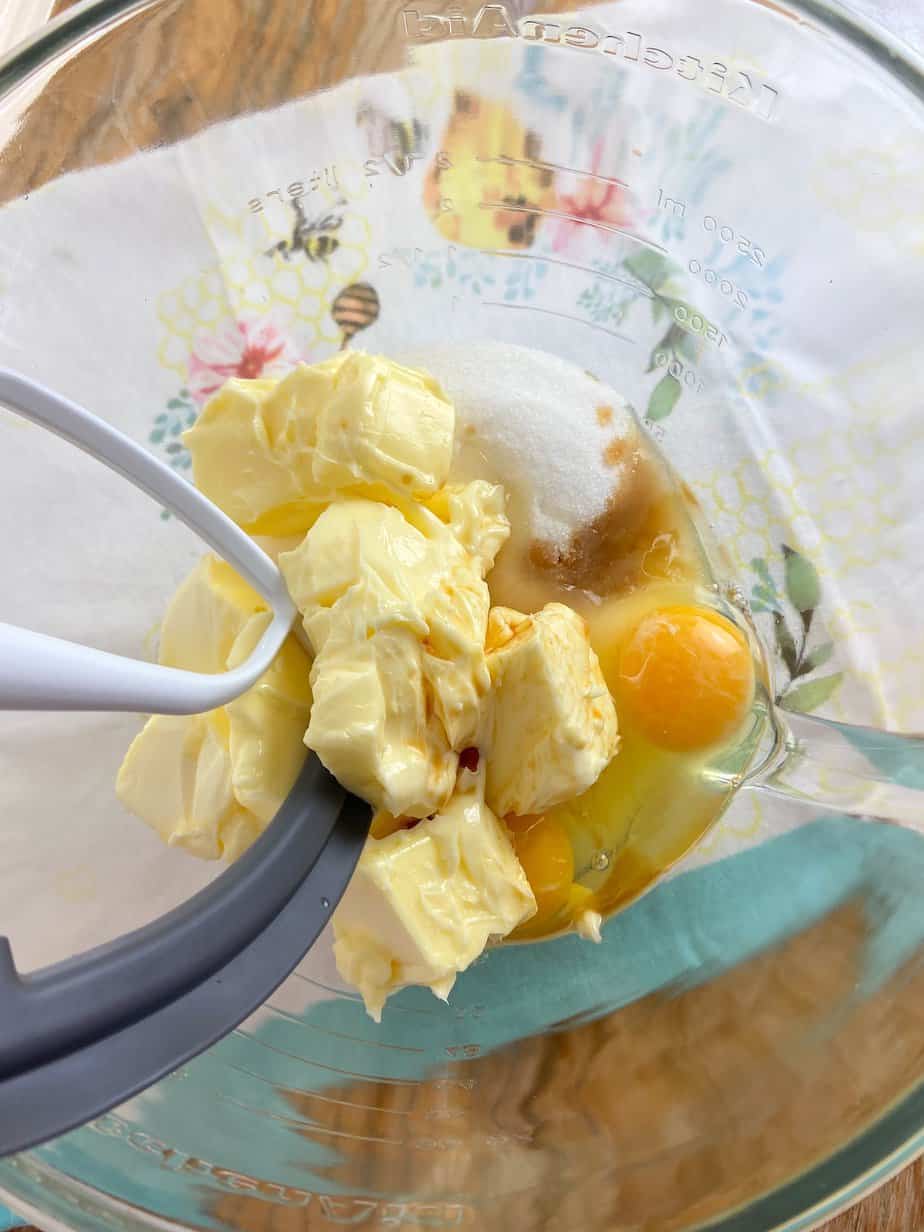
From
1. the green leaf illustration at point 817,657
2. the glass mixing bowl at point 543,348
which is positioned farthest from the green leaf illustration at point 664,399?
the green leaf illustration at point 817,657

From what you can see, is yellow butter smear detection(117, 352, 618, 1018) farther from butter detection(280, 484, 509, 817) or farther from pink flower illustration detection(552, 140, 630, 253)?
pink flower illustration detection(552, 140, 630, 253)

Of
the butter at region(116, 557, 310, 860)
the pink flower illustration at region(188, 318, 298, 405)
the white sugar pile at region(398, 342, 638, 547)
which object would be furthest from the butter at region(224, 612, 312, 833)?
the pink flower illustration at region(188, 318, 298, 405)

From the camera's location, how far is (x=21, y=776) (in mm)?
897

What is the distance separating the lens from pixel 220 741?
28.7 inches

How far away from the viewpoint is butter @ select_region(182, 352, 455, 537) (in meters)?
0.72

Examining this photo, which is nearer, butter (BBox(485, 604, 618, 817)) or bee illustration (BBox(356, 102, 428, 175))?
butter (BBox(485, 604, 618, 817))

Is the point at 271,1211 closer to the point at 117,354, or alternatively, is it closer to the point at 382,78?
the point at 117,354

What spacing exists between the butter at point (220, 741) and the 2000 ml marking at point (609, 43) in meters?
0.61

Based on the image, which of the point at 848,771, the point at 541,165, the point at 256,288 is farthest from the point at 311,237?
the point at 848,771

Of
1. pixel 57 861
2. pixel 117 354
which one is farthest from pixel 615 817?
pixel 117 354

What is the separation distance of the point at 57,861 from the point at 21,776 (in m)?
0.09

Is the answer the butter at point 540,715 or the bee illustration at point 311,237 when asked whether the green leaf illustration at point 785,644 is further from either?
the bee illustration at point 311,237

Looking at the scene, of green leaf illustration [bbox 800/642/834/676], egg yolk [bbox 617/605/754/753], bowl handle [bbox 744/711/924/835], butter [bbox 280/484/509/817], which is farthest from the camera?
green leaf illustration [bbox 800/642/834/676]

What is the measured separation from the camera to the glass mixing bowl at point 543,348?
74 centimetres
